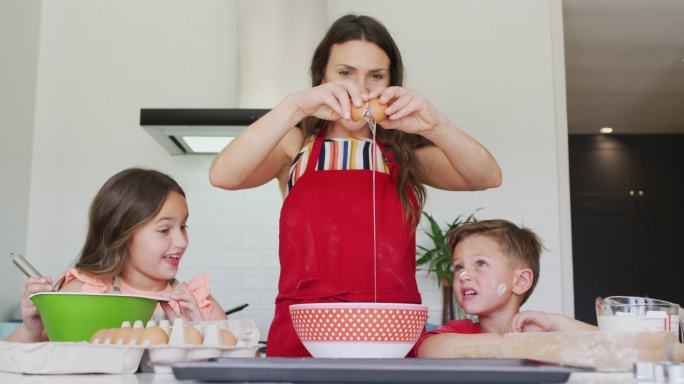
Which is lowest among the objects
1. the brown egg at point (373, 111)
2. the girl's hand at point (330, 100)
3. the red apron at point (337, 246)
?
the red apron at point (337, 246)

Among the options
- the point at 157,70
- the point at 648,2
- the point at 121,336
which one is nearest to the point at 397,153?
the point at 121,336

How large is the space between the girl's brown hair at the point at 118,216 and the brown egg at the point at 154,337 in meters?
0.96

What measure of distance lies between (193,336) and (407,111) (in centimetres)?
55

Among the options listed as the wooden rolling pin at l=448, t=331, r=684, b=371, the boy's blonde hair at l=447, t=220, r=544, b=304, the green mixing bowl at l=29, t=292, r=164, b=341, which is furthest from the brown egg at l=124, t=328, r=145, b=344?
the boy's blonde hair at l=447, t=220, r=544, b=304

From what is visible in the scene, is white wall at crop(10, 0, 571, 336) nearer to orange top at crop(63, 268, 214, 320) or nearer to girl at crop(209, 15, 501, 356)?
orange top at crop(63, 268, 214, 320)

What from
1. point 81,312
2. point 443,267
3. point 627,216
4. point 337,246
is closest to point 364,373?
point 81,312

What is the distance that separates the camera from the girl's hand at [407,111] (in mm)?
1253

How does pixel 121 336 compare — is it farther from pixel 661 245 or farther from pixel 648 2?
pixel 661 245

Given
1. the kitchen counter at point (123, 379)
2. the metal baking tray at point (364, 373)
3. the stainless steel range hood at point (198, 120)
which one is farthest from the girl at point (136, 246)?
the metal baking tray at point (364, 373)

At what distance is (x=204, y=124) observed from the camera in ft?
8.34

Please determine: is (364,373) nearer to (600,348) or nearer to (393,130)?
(600,348)

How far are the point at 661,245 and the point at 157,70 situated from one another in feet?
14.8

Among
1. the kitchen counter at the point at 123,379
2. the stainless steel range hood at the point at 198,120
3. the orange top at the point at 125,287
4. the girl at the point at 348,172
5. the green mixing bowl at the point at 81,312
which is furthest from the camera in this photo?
the stainless steel range hood at the point at 198,120

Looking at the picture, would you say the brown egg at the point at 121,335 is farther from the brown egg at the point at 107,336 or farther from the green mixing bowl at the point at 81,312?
the green mixing bowl at the point at 81,312
